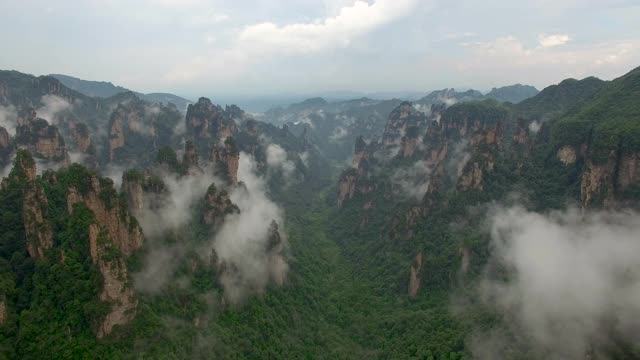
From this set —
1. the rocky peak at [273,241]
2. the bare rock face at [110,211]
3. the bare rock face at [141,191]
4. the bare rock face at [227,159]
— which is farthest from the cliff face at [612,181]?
the bare rock face at [110,211]

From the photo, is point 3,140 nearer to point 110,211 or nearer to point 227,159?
point 227,159

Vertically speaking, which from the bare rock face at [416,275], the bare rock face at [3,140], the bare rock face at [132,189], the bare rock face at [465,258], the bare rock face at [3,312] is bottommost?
the bare rock face at [416,275]

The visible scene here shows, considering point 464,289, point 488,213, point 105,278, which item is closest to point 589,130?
point 488,213

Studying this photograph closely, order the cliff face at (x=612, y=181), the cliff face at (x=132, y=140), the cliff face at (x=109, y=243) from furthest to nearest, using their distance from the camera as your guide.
Answer: the cliff face at (x=132, y=140) → the cliff face at (x=612, y=181) → the cliff face at (x=109, y=243)

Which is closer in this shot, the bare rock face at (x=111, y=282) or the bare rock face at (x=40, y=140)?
the bare rock face at (x=111, y=282)

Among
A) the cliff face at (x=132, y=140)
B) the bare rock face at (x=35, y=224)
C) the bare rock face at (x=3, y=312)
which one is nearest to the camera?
the bare rock face at (x=3, y=312)

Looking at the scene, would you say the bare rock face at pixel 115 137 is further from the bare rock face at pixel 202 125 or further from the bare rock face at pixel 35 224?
the bare rock face at pixel 35 224

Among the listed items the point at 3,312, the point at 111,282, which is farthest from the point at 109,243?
the point at 3,312
